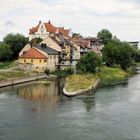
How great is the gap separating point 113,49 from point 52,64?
64.5 ft

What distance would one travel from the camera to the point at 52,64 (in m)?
89.1

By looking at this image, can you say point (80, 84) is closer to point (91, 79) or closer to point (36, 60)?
point (91, 79)

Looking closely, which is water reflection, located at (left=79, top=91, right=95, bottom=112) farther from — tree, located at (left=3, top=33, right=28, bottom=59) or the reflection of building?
tree, located at (left=3, top=33, right=28, bottom=59)

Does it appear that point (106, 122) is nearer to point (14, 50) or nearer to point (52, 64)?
point (52, 64)

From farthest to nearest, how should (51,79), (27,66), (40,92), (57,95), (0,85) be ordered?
(27,66) < (51,79) < (0,85) < (40,92) < (57,95)

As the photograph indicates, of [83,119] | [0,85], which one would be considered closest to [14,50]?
[0,85]

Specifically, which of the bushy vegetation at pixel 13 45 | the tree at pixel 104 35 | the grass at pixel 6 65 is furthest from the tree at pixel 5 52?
the tree at pixel 104 35

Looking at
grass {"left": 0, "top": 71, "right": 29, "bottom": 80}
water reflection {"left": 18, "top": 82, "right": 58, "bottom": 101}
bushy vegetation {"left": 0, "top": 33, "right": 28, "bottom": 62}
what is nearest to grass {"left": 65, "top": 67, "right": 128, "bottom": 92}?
water reflection {"left": 18, "top": 82, "right": 58, "bottom": 101}

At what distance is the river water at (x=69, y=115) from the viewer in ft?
114

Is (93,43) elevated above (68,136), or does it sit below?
above

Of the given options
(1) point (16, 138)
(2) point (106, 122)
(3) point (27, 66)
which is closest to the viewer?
(1) point (16, 138)

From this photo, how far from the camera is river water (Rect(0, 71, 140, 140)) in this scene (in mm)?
34875

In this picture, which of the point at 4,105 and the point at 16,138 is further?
the point at 4,105

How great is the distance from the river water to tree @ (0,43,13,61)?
122 feet
